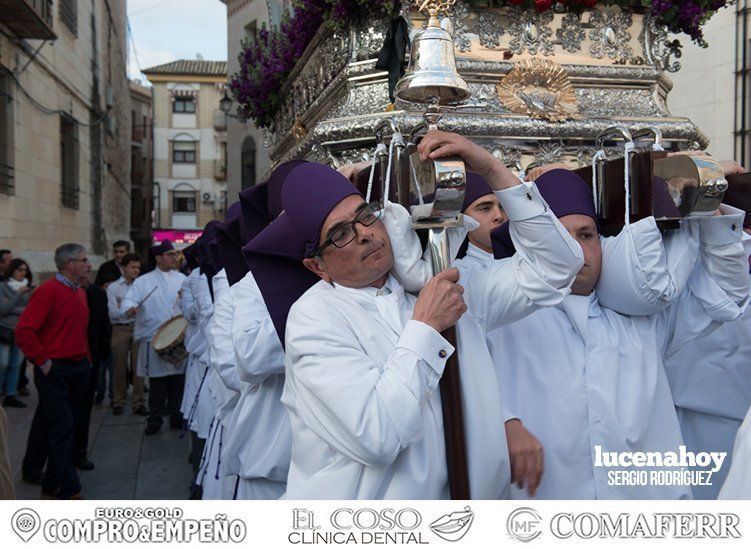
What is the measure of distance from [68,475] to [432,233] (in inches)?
161

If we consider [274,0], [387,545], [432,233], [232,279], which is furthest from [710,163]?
[274,0]

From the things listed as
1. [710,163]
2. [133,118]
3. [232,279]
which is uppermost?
[133,118]

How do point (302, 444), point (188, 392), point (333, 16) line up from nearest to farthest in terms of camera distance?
point (302, 444) < point (333, 16) < point (188, 392)

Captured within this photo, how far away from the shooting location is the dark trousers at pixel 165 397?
25.4ft

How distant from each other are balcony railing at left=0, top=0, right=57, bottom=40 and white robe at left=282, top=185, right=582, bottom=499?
9.08 meters

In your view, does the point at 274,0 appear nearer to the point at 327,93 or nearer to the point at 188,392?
the point at 327,93

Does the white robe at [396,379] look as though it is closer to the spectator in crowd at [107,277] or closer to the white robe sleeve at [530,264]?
the white robe sleeve at [530,264]

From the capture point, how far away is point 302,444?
2084 millimetres

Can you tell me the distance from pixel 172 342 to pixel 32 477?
2.10m

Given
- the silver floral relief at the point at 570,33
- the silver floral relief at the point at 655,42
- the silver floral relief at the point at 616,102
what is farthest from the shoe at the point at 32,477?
the silver floral relief at the point at 655,42

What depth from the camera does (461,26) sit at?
160 inches

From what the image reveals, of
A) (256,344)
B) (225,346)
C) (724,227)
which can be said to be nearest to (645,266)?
(724,227)

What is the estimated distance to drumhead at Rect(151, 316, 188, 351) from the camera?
730 cm

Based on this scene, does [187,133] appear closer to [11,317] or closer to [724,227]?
[11,317]
